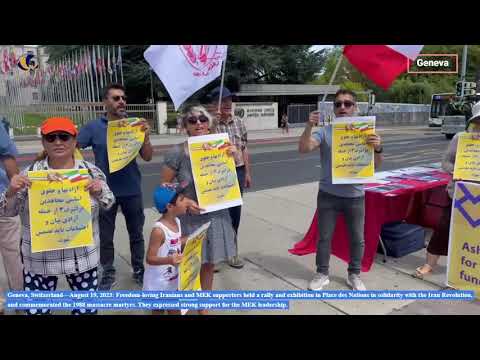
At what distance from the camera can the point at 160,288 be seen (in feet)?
8.29

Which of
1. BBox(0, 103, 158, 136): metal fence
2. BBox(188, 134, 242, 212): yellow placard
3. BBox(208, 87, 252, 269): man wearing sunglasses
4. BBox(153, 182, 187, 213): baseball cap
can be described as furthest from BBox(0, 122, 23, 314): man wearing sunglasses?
BBox(0, 103, 158, 136): metal fence

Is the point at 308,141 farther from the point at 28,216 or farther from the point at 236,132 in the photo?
the point at 28,216

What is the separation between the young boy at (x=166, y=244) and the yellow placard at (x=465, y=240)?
7.83 feet

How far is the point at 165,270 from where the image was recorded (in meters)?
2.51

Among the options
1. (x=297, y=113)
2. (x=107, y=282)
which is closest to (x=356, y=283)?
(x=107, y=282)

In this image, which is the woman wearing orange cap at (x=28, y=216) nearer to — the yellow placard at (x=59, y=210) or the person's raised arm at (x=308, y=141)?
the yellow placard at (x=59, y=210)

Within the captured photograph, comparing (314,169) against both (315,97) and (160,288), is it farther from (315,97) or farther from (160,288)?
(315,97)

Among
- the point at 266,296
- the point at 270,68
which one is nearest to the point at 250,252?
the point at 266,296

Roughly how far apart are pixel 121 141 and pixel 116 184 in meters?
0.42

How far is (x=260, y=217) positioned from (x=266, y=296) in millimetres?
2860

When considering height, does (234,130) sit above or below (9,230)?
above

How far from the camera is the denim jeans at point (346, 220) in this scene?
331cm

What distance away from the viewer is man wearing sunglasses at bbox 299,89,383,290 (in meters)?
3.19

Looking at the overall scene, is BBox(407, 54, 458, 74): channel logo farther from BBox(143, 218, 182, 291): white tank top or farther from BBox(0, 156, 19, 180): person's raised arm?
BBox(0, 156, 19, 180): person's raised arm
